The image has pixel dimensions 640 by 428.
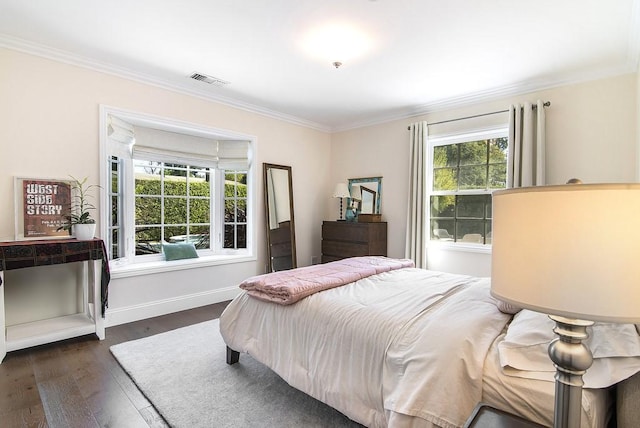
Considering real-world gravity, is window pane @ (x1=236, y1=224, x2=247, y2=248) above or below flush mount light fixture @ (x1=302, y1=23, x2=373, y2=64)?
below

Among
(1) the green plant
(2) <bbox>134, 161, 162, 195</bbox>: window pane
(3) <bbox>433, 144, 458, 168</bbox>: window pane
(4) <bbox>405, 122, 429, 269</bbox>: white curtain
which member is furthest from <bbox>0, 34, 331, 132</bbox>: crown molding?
(3) <bbox>433, 144, 458, 168</bbox>: window pane

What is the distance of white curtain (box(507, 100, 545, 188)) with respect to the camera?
3168 millimetres

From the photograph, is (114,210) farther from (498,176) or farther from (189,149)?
(498,176)

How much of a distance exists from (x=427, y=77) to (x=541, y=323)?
2.66 meters

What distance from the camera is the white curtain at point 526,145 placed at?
125 inches

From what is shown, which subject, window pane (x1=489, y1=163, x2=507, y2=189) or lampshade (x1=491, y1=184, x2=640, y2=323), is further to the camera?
window pane (x1=489, y1=163, x2=507, y2=189)

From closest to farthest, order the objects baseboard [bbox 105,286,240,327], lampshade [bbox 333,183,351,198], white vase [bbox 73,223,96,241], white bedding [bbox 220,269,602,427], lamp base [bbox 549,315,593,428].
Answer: lamp base [bbox 549,315,593,428] < white bedding [bbox 220,269,602,427] < white vase [bbox 73,223,96,241] < baseboard [bbox 105,286,240,327] < lampshade [bbox 333,183,351,198]

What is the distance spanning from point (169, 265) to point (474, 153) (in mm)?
3824

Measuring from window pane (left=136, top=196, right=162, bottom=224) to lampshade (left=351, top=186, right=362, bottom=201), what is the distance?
2.69 meters

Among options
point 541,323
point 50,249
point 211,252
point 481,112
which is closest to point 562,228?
point 541,323

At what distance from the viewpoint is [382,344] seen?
4.92ft

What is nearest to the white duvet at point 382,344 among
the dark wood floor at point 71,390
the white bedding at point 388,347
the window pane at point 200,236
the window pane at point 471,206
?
the white bedding at point 388,347

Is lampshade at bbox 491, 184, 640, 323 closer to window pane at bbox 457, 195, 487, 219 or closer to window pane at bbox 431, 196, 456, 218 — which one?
window pane at bbox 457, 195, 487, 219

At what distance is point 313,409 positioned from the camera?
1.84 m
